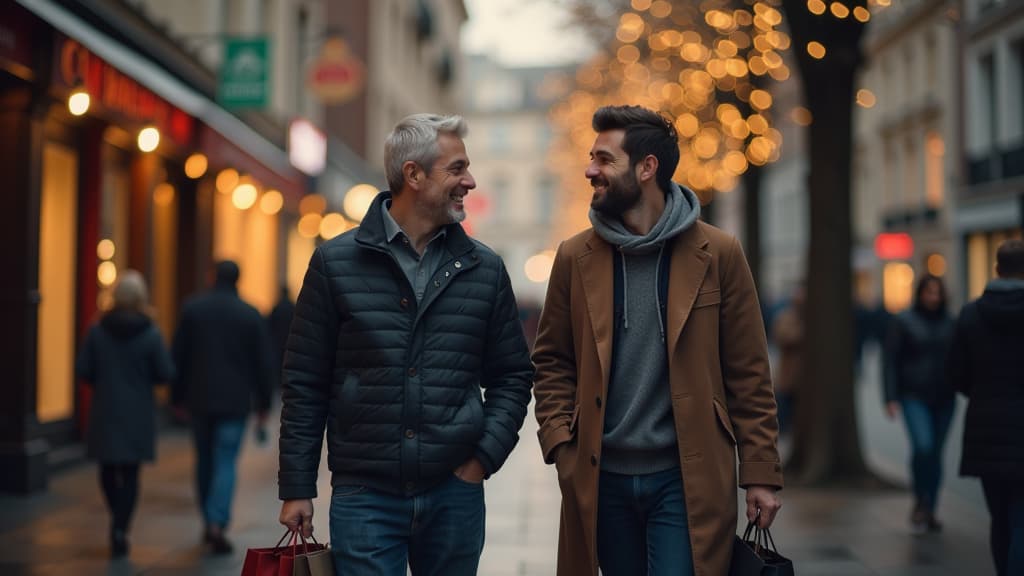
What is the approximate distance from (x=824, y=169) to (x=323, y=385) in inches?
320

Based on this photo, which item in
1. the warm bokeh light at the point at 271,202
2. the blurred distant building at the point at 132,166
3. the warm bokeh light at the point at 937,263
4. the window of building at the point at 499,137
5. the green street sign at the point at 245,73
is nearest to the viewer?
the blurred distant building at the point at 132,166

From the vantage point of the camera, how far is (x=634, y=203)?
12.6ft

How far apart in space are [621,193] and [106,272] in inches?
429

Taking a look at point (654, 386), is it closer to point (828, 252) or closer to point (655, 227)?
Answer: point (655, 227)

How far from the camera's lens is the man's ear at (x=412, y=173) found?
148 inches

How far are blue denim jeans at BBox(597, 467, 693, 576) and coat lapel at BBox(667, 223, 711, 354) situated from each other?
384 millimetres

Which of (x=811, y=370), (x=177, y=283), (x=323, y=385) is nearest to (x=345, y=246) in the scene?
(x=323, y=385)

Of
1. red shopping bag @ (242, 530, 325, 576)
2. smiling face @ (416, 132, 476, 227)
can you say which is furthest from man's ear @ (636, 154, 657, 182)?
red shopping bag @ (242, 530, 325, 576)

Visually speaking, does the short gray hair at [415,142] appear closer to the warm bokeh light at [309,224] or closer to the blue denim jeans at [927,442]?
the blue denim jeans at [927,442]

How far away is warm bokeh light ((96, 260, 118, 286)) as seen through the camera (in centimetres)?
1339

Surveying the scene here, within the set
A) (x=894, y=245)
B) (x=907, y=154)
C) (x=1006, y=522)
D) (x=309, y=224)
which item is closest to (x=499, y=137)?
(x=907, y=154)

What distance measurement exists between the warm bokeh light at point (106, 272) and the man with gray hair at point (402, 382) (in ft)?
33.1

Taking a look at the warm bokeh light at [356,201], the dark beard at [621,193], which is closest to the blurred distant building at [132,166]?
the warm bokeh light at [356,201]

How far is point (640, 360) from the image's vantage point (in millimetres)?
3799
